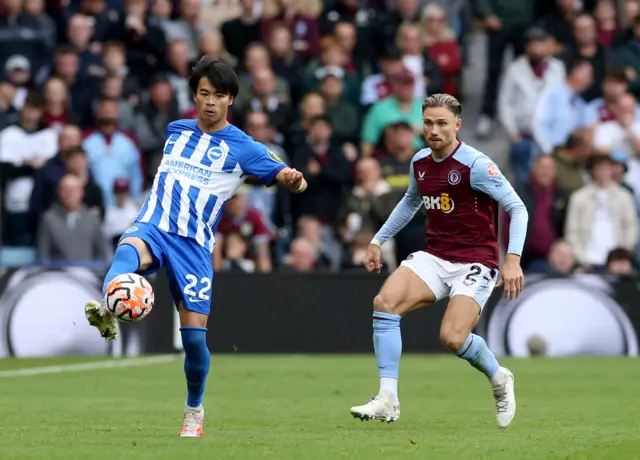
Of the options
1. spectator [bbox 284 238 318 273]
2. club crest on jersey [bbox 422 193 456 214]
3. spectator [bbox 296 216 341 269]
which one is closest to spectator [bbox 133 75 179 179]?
spectator [bbox 296 216 341 269]

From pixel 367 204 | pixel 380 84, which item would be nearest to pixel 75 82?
pixel 380 84

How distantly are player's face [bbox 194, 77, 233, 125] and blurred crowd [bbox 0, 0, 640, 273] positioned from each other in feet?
27.9

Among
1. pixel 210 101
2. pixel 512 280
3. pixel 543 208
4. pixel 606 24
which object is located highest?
pixel 606 24

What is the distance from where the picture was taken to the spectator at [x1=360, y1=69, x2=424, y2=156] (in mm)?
19453

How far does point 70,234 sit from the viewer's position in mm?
18219

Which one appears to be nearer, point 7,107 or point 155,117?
point 7,107

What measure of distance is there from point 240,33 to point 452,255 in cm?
1126

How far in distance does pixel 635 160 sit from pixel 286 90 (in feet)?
15.6

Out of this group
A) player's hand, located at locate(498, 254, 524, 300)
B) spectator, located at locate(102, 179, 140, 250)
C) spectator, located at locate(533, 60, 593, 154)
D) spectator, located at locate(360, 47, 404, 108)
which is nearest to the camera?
player's hand, located at locate(498, 254, 524, 300)

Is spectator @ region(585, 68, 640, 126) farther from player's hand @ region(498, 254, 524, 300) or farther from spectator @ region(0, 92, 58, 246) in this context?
player's hand @ region(498, 254, 524, 300)

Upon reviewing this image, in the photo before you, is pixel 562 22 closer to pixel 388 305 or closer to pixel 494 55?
pixel 494 55

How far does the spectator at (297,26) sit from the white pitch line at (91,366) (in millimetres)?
5394

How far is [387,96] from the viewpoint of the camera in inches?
789

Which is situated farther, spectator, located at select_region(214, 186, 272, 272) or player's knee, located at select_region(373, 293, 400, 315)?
spectator, located at select_region(214, 186, 272, 272)
